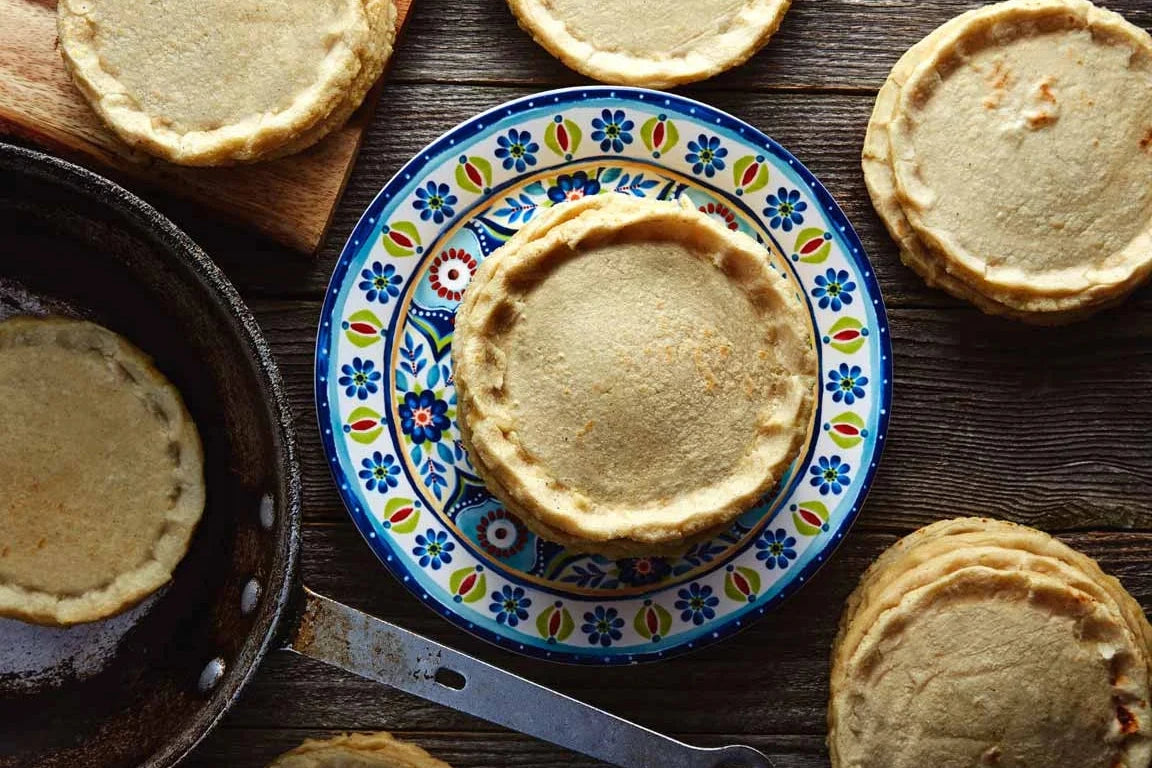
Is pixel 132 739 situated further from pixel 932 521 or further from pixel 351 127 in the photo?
pixel 932 521

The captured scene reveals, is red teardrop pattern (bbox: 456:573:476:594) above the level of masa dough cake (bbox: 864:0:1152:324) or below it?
below

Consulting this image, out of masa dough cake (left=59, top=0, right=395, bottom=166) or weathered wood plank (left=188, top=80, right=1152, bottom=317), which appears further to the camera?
weathered wood plank (left=188, top=80, right=1152, bottom=317)

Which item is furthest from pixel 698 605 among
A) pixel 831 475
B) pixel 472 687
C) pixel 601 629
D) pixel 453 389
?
pixel 453 389

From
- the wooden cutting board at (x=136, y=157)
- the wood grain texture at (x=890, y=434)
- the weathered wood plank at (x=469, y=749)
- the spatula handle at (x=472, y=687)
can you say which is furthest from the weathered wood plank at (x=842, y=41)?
the weathered wood plank at (x=469, y=749)

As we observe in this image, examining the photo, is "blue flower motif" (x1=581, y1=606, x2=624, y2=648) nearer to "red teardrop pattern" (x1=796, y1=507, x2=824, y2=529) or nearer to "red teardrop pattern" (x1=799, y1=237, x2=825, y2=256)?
"red teardrop pattern" (x1=796, y1=507, x2=824, y2=529)

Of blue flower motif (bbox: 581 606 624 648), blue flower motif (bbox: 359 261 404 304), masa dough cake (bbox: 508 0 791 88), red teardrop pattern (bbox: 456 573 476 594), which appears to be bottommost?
blue flower motif (bbox: 581 606 624 648)

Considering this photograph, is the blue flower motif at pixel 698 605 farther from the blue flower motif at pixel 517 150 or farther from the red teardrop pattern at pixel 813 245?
the blue flower motif at pixel 517 150

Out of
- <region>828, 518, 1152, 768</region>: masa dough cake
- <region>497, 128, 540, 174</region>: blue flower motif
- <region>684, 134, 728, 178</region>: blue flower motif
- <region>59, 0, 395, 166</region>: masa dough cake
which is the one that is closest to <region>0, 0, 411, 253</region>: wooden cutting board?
<region>59, 0, 395, 166</region>: masa dough cake
